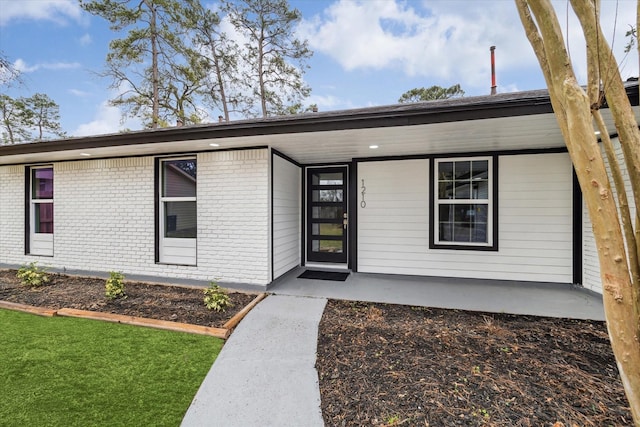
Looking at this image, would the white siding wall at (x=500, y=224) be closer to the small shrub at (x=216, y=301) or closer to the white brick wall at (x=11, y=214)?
the small shrub at (x=216, y=301)

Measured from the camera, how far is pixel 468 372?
2254mm

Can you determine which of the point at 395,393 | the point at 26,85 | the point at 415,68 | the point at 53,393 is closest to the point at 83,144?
the point at 26,85

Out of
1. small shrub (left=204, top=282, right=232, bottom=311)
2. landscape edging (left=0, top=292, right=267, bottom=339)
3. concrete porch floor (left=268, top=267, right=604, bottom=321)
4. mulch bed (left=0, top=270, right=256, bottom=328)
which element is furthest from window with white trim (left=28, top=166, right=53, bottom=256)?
concrete porch floor (left=268, top=267, right=604, bottom=321)

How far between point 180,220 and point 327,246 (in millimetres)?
2803

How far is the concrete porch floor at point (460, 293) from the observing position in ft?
11.8

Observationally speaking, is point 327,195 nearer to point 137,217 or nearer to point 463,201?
point 463,201

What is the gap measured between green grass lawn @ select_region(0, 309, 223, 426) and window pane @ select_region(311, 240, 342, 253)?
318 centimetres

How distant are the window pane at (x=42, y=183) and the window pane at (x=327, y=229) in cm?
543

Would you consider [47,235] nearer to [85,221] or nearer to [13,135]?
[85,221]

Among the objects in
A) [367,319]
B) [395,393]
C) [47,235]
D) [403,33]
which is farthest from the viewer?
[403,33]

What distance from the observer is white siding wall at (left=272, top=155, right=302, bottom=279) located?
4.64 metres

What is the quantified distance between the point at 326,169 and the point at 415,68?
25.3 ft

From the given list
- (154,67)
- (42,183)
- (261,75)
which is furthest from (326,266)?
(154,67)

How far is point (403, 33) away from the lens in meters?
8.12
